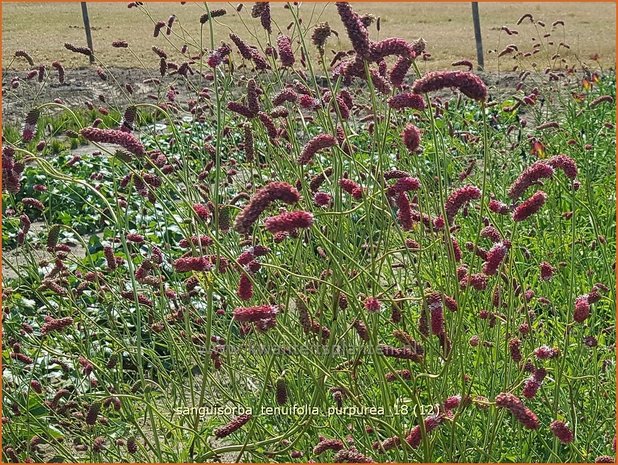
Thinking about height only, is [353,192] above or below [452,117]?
above

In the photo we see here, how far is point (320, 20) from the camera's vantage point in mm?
13891

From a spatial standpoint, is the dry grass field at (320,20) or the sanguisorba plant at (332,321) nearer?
the sanguisorba plant at (332,321)

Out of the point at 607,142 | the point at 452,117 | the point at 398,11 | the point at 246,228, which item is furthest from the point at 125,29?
the point at 246,228

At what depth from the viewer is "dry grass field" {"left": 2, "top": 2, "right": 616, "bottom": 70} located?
15.2 meters

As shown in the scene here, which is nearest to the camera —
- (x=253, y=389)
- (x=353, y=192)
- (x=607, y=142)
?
(x=353, y=192)

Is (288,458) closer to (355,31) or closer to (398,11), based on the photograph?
(355,31)

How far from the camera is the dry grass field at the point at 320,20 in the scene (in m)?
15.2

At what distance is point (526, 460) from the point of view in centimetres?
251

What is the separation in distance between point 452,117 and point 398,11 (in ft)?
68.2

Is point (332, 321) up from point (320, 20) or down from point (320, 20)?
down

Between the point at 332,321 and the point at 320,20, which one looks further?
the point at 320,20

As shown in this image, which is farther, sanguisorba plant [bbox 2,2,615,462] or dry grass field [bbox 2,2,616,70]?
dry grass field [bbox 2,2,616,70]

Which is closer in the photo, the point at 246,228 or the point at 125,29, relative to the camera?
the point at 246,228

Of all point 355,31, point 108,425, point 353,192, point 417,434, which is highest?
point 355,31
